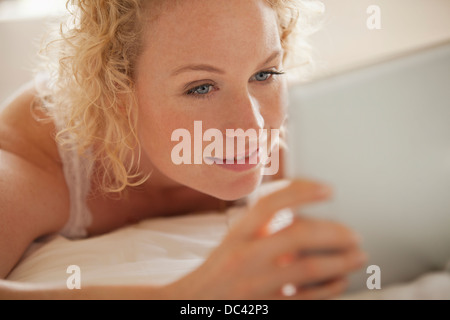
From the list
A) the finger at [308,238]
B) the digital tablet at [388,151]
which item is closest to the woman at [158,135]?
the finger at [308,238]

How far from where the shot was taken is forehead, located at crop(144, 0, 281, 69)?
2.06ft

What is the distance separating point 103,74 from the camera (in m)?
0.75

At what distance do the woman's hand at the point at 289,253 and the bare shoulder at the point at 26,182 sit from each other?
475 mm

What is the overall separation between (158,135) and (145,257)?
0.21 metres

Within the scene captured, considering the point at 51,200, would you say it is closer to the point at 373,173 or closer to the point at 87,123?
the point at 87,123

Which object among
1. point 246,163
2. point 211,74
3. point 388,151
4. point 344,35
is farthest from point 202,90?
point 344,35

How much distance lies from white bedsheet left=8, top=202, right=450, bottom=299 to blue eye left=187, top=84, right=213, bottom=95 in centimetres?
28

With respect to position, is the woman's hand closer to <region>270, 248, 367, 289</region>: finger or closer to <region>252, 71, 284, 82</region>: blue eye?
<region>270, 248, 367, 289</region>: finger

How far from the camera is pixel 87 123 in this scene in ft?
2.65

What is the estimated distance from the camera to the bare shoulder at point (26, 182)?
2.48 feet

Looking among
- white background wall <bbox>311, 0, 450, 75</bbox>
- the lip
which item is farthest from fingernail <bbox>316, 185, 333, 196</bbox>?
white background wall <bbox>311, 0, 450, 75</bbox>

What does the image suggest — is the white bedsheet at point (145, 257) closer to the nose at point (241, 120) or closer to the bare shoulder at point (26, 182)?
the bare shoulder at point (26, 182)

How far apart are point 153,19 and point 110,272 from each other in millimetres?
402
